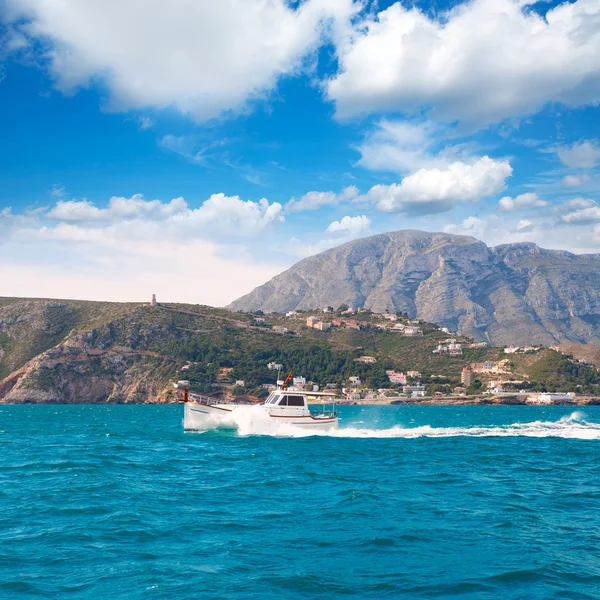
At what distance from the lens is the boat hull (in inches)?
2170

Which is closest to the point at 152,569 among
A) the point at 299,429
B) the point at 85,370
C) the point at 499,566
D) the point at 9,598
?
the point at 9,598

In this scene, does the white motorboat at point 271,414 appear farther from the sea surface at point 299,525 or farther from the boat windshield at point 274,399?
the sea surface at point 299,525

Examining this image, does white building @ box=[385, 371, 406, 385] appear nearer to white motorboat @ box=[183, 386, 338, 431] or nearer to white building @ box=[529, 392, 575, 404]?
white building @ box=[529, 392, 575, 404]

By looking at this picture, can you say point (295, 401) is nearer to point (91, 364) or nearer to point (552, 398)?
point (552, 398)

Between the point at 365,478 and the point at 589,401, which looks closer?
the point at 365,478

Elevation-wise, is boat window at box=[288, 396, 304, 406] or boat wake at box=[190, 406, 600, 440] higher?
boat window at box=[288, 396, 304, 406]

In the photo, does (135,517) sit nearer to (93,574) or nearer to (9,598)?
(93,574)

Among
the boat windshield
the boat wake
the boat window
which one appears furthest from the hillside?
the boat window

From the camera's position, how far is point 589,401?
176 meters

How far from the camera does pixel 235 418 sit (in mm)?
57844

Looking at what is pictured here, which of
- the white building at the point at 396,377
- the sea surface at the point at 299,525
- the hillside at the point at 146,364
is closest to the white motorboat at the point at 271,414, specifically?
the sea surface at the point at 299,525

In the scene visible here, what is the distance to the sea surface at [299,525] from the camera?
15.3 meters

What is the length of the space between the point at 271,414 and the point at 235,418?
430 centimetres

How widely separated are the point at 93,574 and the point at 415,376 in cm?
18258
